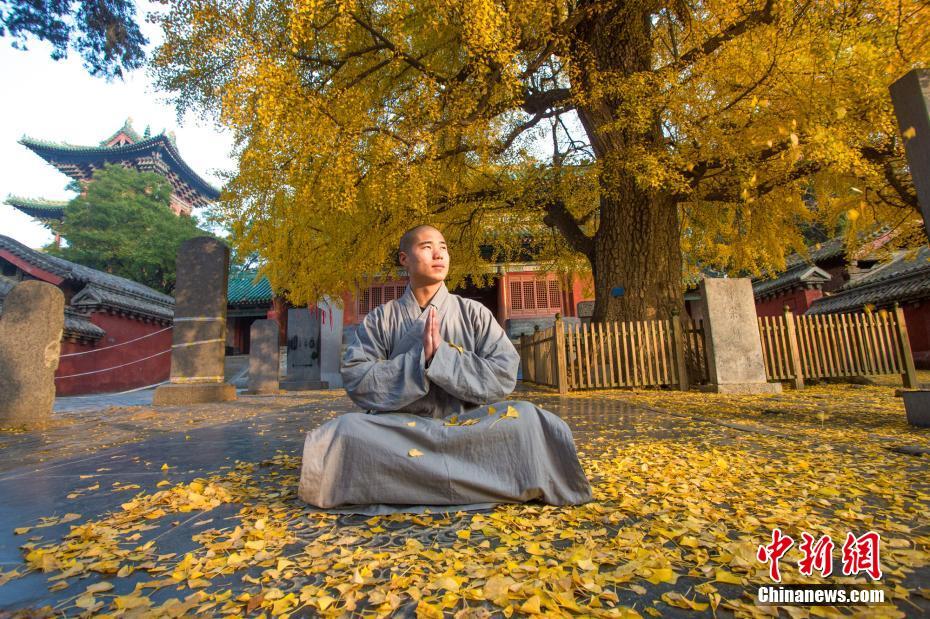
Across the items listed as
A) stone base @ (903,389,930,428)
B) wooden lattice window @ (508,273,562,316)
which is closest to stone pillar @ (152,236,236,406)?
stone base @ (903,389,930,428)

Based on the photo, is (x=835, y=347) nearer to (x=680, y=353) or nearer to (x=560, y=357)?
(x=680, y=353)

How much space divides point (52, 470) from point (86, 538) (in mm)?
1712

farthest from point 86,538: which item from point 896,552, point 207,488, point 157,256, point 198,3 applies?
point 157,256

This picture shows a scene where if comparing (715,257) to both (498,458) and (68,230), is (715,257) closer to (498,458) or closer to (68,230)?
(498,458)

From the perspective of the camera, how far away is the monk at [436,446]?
194 centimetres

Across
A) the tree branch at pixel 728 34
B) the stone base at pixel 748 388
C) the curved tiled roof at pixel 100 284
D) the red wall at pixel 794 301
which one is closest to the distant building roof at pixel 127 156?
the curved tiled roof at pixel 100 284

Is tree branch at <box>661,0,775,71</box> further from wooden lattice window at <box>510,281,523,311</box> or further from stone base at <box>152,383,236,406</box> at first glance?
wooden lattice window at <box>510,281,523,311</box>

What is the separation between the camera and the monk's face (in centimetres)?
238

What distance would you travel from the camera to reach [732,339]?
7.47 metres

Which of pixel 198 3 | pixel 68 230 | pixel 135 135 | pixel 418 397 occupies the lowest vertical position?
pixel 418 397

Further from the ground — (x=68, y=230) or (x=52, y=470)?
(x=68, y=230)

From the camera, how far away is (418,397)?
2070 millimetres

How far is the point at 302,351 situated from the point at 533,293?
917cm

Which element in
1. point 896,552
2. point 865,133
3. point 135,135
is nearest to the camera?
point 896,552
